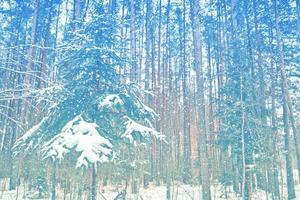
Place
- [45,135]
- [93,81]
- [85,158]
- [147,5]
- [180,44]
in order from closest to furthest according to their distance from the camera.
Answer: [85,158] < [45,135] < [93,81] < [147,5] < [180,44]

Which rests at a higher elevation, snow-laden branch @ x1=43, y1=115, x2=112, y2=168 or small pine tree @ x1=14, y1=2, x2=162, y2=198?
small pine tree @ x1=14, y1=2, x2=162, y2=198

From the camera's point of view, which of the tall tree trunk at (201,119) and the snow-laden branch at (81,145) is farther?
the tall tree trunk at (201,119)

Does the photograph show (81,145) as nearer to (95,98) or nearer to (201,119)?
(95,98)

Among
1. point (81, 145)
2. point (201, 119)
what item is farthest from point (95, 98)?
point (201, 119)

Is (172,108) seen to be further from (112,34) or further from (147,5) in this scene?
(112,34)

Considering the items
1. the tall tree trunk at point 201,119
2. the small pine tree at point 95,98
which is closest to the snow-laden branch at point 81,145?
the small pine tree at point 95,98

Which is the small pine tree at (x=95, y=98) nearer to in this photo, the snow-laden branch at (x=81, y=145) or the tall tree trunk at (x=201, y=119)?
the snow-laden branch at (x=81, y=145)

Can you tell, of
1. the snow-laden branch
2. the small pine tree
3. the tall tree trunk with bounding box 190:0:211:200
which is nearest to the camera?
the snow-laden branch

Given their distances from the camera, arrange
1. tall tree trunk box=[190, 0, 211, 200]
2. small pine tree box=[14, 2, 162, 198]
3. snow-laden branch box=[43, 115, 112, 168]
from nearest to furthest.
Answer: snow-laden branch box=[43, 115, 112, 168] → small pine tree box=[14, 2, 162, 198] → tall tree trunk box=[190, 0, 211, 200]

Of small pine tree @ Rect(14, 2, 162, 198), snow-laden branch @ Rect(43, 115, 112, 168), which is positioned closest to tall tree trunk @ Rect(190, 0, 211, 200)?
small pine tree @ Rect(14, 2, 162, 198)

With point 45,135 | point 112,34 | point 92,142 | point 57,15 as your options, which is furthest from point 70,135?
point 57,15

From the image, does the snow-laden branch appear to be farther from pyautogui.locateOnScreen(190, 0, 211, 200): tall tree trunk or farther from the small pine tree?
pyautogui.locateOnScreen(190, 0, 211, 200): tall tree trunk

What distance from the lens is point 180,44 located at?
70.6 ft

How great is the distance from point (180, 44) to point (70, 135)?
635 inches
